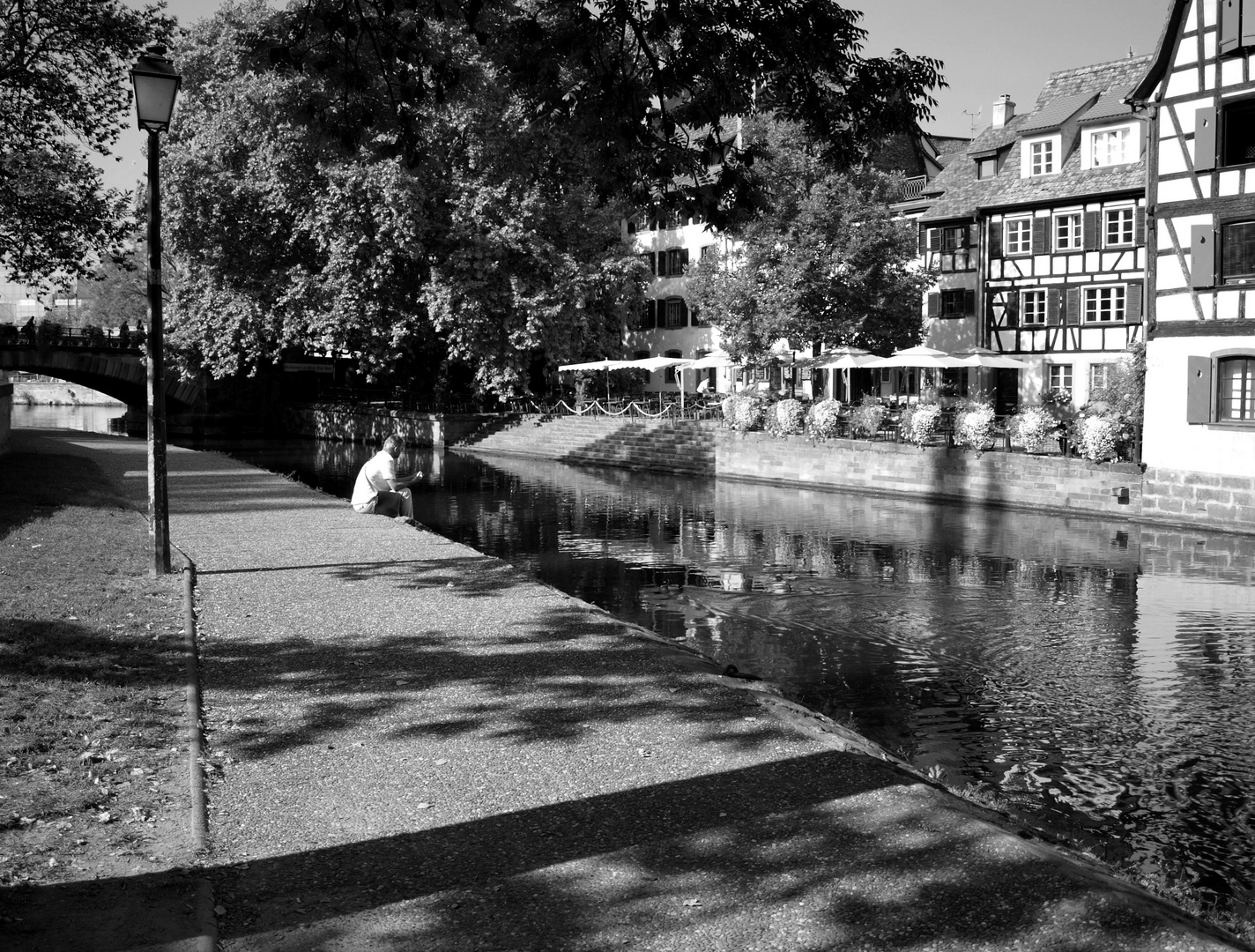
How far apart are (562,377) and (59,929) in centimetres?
4810

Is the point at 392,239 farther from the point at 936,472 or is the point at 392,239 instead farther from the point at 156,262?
the point at 156,262

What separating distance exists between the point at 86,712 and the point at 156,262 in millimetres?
6419

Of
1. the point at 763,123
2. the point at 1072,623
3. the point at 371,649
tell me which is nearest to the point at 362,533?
the point at 371,649

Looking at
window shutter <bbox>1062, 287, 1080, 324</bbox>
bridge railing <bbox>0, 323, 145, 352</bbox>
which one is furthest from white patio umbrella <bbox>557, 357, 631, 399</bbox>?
bridge railing <bbox>0, 323, 145, 352</bbox>

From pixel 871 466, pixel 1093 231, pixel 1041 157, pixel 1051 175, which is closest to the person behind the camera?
pixel 871 466

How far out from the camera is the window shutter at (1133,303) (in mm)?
39250

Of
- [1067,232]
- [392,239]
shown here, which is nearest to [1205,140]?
[1067,232]

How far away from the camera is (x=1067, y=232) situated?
40.9 meters

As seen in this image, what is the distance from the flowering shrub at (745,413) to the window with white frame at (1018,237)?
11.4 meters

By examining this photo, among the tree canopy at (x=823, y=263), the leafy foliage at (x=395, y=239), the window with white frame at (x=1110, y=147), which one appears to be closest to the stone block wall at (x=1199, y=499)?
the tree canopy at (x=823, y=263)

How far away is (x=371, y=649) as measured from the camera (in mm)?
10211

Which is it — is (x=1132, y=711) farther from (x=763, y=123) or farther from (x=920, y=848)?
(x=763, y=123)

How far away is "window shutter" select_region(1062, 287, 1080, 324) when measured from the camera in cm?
4100

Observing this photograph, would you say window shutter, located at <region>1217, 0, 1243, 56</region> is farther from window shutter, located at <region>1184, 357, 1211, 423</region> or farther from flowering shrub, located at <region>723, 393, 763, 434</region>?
flowering shrub, located at <region>723, 393, 763, 434</region>
